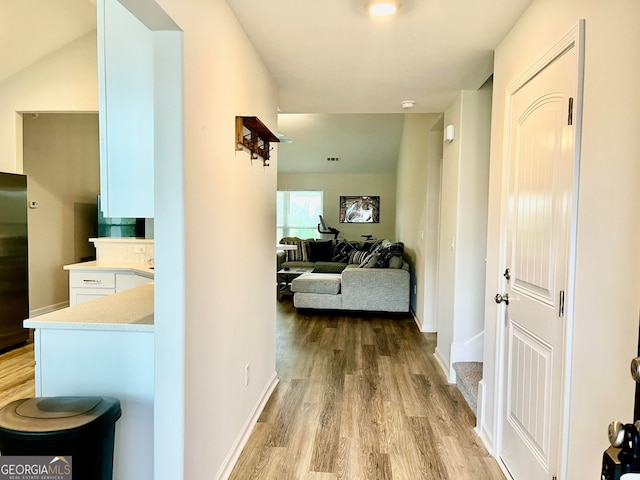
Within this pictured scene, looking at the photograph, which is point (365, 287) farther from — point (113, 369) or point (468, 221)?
point (113, 369)

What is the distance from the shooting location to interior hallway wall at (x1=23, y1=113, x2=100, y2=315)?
4.59 meters

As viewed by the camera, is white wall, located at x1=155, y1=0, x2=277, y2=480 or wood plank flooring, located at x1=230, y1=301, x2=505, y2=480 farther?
wood plank flooring, located at x1=230, y1=301, x2=505, y2=480

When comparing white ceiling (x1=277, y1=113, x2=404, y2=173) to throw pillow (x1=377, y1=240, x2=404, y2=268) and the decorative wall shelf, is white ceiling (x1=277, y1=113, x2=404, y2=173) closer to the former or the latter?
throw pillow (x1=377, y1=240, x2=404, y2=268)

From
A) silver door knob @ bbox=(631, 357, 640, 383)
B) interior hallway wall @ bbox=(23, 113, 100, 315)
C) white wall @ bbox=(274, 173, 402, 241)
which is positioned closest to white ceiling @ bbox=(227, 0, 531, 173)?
silver door knob @ bbox=(631, 357, 640, 383)

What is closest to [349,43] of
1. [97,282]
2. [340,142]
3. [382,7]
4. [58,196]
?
[382,7]

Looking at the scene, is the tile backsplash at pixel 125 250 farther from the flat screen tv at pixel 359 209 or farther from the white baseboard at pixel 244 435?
the flat screen tv at pixel 359 209

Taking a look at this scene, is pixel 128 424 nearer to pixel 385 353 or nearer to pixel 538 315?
pixel 538 315

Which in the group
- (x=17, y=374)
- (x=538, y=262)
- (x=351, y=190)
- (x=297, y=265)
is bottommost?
(x=17, y=374)

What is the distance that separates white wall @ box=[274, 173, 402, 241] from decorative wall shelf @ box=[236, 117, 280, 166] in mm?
6366

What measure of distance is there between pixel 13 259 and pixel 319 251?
503 centimetres

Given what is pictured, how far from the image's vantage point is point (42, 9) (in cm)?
313

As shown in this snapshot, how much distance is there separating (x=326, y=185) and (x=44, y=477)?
8157 mm

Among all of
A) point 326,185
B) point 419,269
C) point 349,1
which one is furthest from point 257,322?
point 326,185

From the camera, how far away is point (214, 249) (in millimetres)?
1693
